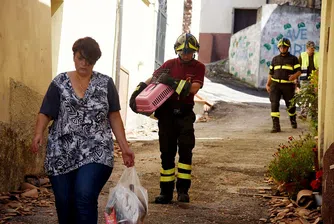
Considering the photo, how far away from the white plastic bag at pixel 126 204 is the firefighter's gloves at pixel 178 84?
2.14 m

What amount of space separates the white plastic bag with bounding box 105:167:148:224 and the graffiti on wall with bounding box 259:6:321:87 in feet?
67.3

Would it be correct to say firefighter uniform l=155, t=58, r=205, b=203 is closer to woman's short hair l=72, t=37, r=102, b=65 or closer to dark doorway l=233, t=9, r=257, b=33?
woman's short hair l=72, t=37, r=102, b=65

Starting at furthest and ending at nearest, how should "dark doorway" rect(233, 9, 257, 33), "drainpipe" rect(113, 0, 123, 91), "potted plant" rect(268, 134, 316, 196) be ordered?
"dark doorway" rect(233, 9, 257, 33) < "drainpipe" rect(113, 0, 123, 91) < "potted plant" rect(268, 134, 316, 196)

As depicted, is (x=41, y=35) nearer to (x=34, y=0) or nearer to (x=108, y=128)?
(x=34, y=0)

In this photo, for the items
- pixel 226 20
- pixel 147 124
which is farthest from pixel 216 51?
pixel 147 124

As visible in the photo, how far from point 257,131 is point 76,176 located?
36.6 feet

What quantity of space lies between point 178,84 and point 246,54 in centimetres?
2025

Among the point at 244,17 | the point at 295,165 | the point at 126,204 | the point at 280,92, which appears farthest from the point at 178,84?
the point at 244,17

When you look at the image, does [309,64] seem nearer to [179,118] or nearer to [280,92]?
[280,92]

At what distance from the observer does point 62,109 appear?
5148 millimetres

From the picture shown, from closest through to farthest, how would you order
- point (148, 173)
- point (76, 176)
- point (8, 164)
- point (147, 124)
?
point (76, 176) < point (8, 164) < point (148, 173) < point (147, 124)

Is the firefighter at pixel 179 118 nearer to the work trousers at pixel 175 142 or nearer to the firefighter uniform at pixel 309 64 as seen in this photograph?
the work trousers at pixel 175 142

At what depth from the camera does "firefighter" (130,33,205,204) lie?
7723 millimetres

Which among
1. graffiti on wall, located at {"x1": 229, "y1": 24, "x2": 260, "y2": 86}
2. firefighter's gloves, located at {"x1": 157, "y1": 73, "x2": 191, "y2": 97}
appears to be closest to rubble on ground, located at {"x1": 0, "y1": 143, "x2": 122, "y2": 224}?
firefighter's gloves, located at {"x1": 157, "y1": 73, "x2": 191, "y2": 97}
